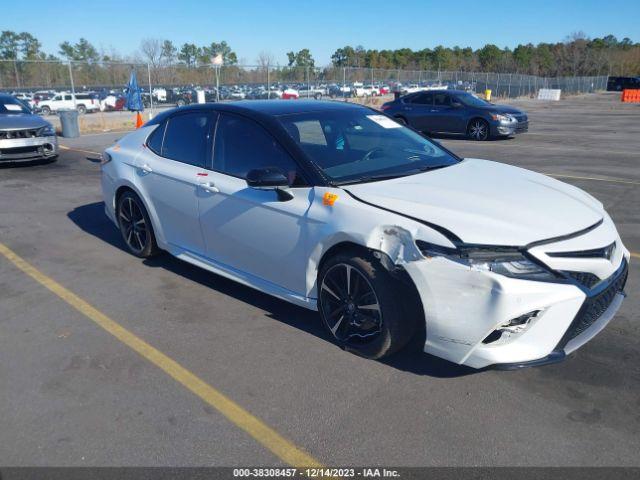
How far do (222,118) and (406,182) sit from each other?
5.73ft

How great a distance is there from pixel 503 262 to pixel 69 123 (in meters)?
18.2

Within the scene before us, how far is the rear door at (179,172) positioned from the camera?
4660 mm

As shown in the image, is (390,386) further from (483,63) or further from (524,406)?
(483,63)

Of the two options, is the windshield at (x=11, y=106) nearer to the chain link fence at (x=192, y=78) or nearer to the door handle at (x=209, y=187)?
the door handle at (x=209, y=187)

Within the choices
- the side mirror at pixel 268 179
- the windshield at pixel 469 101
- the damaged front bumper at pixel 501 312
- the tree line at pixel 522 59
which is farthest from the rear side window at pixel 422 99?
the tree line at pixel 522 59

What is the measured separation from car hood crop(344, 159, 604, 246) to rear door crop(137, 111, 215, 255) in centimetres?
159

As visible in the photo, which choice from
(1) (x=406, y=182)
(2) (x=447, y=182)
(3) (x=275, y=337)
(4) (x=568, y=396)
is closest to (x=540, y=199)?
(2) (x=447, y=182)

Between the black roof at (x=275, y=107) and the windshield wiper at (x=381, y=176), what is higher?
the black roof at (x=275, y=107)

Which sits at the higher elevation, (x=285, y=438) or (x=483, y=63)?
(x=483, y=63)

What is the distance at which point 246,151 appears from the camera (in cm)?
432

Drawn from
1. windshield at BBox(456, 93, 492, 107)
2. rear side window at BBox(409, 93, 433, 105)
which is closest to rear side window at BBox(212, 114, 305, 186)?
windshield at BBox(456, 93, 492, 107)

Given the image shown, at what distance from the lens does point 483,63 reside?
351 ft

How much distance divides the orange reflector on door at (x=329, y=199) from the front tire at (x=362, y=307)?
349mm

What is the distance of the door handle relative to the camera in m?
4.36
